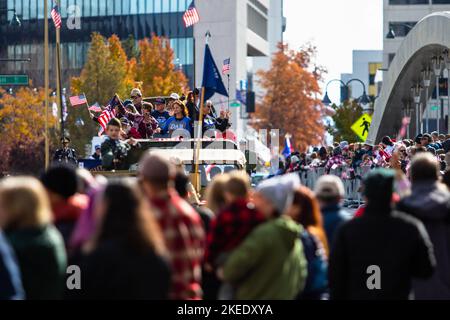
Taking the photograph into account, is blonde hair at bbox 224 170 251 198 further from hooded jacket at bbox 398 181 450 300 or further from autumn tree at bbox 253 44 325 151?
autumn tree at bbox 253 44 325 151

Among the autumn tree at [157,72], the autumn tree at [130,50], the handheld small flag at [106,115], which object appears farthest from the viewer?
the autumn tree at [130,50]

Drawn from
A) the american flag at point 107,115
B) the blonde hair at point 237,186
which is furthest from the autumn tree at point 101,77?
the blonde hair at point 237,186

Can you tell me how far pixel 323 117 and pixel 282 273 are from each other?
374 ft

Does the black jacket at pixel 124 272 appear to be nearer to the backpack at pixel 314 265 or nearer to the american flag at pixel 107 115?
the backpack at pixel 314 265

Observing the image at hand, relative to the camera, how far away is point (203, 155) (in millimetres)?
23047

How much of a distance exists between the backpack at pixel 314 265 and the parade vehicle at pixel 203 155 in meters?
9.93

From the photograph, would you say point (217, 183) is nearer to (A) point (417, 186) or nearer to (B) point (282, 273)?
(B) point (282, 273)

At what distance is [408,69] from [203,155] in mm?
43257

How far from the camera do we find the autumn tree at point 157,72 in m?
83.1

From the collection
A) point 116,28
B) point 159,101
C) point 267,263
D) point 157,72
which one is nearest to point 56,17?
point 159,101

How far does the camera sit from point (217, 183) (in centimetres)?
1042

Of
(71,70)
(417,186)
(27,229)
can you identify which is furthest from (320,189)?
(71,70)

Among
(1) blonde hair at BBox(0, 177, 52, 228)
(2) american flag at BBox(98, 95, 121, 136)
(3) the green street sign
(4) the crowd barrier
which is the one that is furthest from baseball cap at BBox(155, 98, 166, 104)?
(1) blonde hair at BBox(0, 177, 52, 228)

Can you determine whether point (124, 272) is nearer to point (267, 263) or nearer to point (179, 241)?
point (179, 241)
